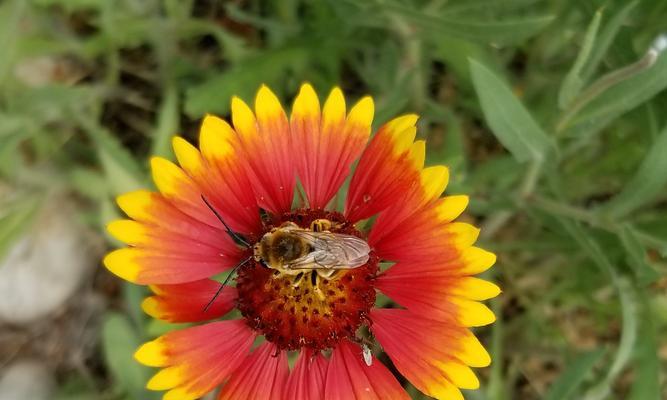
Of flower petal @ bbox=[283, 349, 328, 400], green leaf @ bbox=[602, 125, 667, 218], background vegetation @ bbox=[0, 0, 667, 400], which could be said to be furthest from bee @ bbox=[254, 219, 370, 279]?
green leaf @ bbox=[602, 125, 667, 218]

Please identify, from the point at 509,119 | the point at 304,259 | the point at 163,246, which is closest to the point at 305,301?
the point at 304,259

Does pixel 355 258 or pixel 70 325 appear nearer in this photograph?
pixel 355 258

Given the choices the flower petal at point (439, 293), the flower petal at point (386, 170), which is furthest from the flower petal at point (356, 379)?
the flower petal at point (386, 170)

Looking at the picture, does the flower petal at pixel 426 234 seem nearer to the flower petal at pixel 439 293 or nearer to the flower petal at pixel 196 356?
the flower petal at pixel 439 293

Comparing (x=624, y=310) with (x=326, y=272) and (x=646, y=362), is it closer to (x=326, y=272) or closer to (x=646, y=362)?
(x=646, y=362)

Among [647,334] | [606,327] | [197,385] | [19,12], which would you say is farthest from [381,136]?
[606,327]

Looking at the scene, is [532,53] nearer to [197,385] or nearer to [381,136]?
[381,136]
